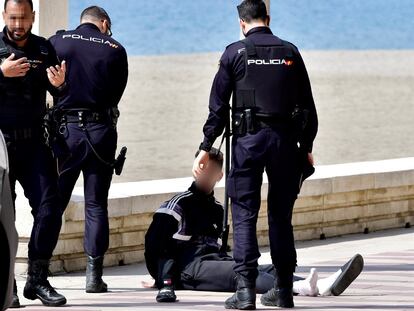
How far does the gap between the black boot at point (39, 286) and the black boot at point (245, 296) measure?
1.03 meters

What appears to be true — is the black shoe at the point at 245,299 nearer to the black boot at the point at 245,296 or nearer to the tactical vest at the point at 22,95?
the black boot at the point at 245,296

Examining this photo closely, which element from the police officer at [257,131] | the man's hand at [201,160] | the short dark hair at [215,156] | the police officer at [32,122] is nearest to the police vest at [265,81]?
the police officer at [257,131]

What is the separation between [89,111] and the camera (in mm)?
9539

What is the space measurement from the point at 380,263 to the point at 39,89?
3.22 m

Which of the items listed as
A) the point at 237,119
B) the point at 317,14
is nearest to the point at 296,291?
the point at 237,119

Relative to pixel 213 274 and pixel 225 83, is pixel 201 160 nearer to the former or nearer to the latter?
pixel 225 83

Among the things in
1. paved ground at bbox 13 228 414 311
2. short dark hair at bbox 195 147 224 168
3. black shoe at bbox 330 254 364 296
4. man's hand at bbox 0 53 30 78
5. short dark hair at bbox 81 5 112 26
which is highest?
short dark hair at bbox 81 5 112 26

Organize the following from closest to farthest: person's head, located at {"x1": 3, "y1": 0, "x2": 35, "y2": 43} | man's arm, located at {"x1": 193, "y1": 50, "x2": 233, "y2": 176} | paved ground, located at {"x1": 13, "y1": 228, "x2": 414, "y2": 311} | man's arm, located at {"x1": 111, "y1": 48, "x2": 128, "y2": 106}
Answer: man's arm, located at {"x1": 193, "y1": 50, "x2": 233, "y2": 176}
person's head, located at {"x1": 3, "y1": 0, "x2": 35, "y2": 43}
paved ground, located at {"x1": 13, "y1": 228, "x2": 414, "y2": 311}
man's arm, located at {"x1": 111, "y1": 48, "x2": 128, "y2": 106}

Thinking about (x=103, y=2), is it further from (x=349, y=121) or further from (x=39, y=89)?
(x=39, y=89)

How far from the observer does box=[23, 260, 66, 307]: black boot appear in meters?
8.92

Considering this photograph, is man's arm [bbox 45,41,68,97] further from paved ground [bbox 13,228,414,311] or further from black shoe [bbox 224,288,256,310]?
black shoe [bbox 224,288,256,310]

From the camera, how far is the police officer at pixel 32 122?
8.77m

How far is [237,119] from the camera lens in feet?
28.4

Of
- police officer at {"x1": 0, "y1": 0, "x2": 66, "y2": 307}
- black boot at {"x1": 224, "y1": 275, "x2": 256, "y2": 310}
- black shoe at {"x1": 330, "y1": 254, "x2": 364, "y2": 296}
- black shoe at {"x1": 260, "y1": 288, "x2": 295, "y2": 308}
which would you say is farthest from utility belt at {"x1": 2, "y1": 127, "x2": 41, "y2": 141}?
black shoe at {"x1": 330, "y1": 254, "x2": 364, "y2": 296}
